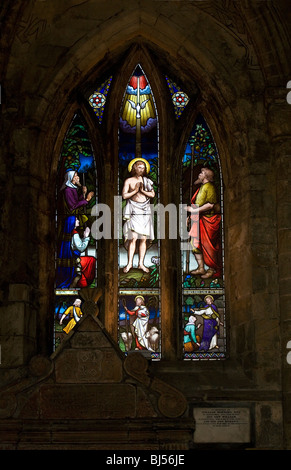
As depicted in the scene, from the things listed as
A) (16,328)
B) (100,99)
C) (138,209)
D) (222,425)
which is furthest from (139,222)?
(222,425)

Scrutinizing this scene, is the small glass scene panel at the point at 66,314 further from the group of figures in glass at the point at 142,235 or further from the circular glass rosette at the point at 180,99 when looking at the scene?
the circular glass rosette at the point at 180,99

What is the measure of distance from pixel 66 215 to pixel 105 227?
54cm

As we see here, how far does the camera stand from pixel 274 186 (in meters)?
12.6

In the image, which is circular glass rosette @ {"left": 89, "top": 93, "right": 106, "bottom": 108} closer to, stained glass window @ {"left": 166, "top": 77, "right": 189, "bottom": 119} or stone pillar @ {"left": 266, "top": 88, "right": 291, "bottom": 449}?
stained glass window @ {"left": 166, "top": 77, "right": 189, "bottom": 119}

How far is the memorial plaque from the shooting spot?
11.9 meters

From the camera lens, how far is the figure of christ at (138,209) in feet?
44.1

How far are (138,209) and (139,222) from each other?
18 cm

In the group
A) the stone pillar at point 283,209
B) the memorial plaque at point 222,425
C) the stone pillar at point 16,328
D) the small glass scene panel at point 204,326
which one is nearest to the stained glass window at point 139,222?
the small glass scene panel at point 204,326

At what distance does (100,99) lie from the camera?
13938 mm

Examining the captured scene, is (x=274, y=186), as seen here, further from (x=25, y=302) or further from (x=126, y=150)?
(x=25, y=302)

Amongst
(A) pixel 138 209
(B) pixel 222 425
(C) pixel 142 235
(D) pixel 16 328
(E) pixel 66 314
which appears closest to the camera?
(B) pixel 222 425

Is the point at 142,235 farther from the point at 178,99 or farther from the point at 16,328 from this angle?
the point at 16,328

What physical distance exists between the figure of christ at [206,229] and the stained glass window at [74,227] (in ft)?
4.38

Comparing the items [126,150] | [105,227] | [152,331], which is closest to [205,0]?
[126,150]
